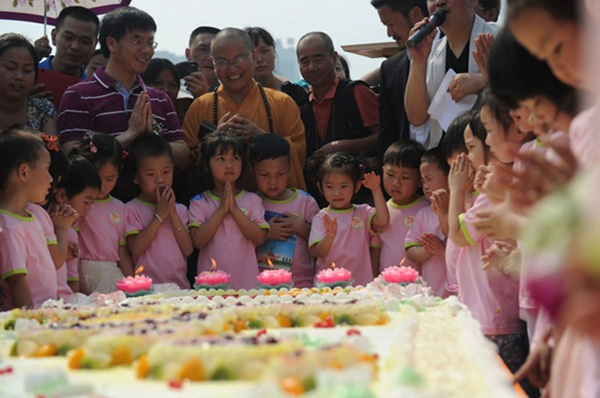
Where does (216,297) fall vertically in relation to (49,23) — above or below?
below

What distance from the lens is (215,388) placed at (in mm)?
2268

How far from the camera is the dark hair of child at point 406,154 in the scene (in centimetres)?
602

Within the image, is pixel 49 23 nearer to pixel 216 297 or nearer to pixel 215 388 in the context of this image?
pixel 216 297

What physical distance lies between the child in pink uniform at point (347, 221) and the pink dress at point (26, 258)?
2.05 metres

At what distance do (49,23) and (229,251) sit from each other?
310 centimetres

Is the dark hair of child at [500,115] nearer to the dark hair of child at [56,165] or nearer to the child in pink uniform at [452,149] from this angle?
the child in pink uniform at [452,149]

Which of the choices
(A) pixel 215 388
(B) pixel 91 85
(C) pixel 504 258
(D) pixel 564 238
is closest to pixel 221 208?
(B) pixel 91 85

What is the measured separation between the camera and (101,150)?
226 inches

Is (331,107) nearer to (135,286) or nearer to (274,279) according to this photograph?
(274,279)

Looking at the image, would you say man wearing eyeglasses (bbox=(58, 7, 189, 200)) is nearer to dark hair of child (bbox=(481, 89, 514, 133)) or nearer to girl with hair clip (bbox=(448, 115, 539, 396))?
girl with hair clip (bbox=(448, 115, 539, 396))

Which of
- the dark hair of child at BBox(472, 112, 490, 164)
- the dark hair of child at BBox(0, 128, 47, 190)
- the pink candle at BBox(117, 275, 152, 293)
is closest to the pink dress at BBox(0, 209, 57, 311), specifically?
the dark hair of child at BBox(0, 128, 47, 190)

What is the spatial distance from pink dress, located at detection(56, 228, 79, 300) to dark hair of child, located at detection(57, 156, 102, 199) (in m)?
0.27

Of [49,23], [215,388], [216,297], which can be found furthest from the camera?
[49,23]

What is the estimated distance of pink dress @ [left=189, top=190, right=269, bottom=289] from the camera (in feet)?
20.2
